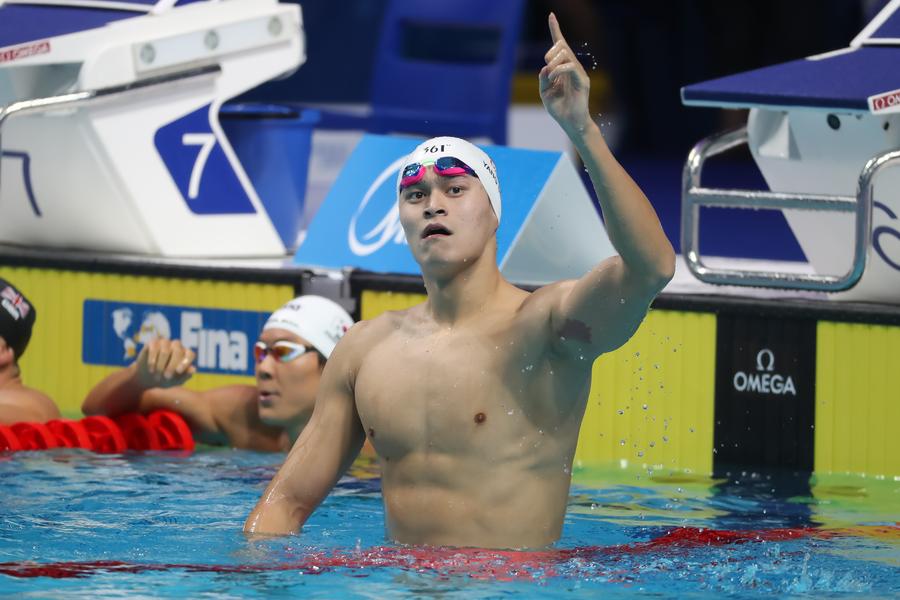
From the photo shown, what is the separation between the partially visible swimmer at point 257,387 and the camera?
207 inches

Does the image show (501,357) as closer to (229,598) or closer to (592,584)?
(592,584)

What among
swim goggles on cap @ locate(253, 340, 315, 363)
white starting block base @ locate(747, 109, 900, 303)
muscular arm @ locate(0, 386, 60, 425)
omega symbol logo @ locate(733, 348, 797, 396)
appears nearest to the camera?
white starting block base @ locate(747, 109, 900, 303)

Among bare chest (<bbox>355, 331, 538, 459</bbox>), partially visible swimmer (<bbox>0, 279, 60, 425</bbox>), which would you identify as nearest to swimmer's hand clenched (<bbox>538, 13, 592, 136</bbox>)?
bare chest (<bbox>355, 331, 538, 459</bbox>)

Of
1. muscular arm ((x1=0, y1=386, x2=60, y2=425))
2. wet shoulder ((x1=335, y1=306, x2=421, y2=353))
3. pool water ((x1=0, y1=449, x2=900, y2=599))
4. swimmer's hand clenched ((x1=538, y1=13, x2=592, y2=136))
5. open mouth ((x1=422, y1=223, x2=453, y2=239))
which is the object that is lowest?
pool water ((x1=0, y1=449, x2=900, y2=599))

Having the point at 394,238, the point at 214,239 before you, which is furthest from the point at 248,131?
the point at 394,238

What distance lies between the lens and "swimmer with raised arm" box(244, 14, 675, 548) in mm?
3477

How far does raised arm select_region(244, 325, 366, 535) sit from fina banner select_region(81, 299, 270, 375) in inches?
89.3

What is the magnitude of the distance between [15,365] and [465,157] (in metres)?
2.55

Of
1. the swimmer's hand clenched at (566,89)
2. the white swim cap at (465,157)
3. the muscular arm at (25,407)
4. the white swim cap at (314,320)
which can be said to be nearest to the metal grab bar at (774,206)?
the white swim cap at (314,320)

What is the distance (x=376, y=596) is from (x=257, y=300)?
2618 millimetres

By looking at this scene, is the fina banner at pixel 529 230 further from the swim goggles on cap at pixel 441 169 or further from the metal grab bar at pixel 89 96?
the swim goggles on cap at pixel 441 169

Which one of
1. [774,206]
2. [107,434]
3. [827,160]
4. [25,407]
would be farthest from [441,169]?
[25,407]

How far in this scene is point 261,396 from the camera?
209 inches

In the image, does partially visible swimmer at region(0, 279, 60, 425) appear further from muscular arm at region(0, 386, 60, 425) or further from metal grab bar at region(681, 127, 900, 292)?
metal grab bar at region(681, 127, 900, 292)
